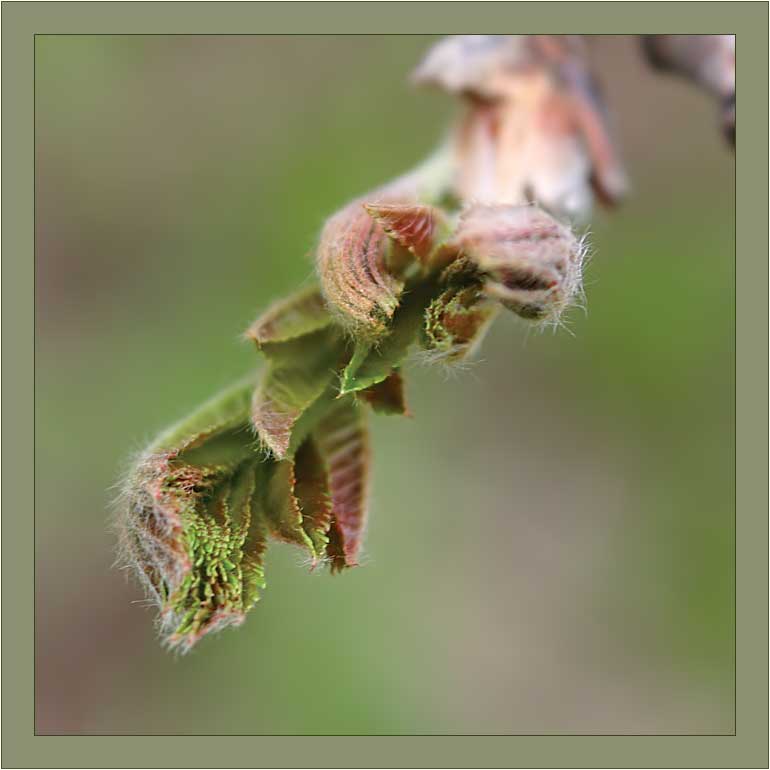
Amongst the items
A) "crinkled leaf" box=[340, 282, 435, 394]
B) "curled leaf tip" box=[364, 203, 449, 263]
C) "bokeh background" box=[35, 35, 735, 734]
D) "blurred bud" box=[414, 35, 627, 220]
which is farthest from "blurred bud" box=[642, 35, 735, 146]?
"bokeh background" box=[35, 35, 735, 734]

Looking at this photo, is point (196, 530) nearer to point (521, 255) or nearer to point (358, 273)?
point (358, 273)

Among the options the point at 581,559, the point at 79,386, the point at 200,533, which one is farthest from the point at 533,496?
the point at 200,533

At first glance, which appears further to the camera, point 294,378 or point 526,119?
point 526,119

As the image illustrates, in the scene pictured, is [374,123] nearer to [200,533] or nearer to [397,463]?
[397,463]

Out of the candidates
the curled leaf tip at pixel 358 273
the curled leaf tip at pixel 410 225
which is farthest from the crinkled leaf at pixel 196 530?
the curled leaf tip at pixel 410 225

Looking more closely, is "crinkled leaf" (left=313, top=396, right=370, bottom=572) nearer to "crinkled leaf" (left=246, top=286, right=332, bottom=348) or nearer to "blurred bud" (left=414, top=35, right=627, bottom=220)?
"crinkled leaf" (left=246, top=286, right=332, bottom=348)

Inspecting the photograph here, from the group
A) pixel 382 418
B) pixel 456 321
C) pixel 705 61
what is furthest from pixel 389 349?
pixel 382 418

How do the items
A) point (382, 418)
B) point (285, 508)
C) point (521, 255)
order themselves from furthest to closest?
point (382, 418) → point (285, 508) → point (521, 255)
